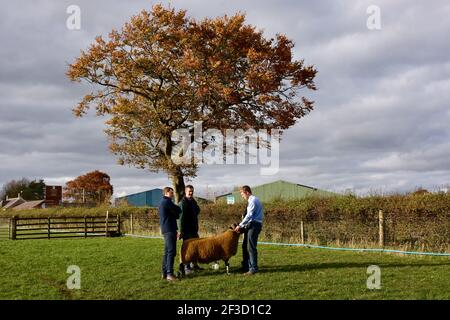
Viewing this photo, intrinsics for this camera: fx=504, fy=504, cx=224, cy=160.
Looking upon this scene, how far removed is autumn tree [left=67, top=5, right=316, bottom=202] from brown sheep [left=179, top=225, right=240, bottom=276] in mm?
14184

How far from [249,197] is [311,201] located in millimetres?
10859

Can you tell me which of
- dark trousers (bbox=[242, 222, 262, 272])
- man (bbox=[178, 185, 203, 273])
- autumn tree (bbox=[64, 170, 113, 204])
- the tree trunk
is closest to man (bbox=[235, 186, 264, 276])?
dark trousers (bbox=[242, 222, 262, 272])

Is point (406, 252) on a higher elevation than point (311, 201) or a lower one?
lower

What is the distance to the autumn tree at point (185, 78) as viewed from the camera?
→ 2616 cm

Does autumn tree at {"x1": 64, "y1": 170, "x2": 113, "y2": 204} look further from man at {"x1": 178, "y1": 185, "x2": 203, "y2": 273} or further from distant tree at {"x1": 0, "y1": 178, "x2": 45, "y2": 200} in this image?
man at {"x1": 178, "y1": 185, "x2": 203, "y2": 273}

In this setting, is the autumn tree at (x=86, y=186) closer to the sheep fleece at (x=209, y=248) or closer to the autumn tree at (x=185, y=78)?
the autumn tree at (x=185, y=78)

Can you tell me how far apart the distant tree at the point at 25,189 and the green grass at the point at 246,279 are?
95.9 meters

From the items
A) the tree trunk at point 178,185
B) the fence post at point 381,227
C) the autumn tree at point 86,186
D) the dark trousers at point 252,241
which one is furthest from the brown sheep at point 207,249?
the autumn tree at point 86,186

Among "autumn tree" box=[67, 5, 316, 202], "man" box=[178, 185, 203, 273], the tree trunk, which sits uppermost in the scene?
"autumn tree" box=[67, 5, 316, 202]

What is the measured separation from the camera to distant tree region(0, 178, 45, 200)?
105562mm

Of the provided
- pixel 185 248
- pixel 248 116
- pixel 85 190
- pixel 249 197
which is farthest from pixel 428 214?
pixel 85 190

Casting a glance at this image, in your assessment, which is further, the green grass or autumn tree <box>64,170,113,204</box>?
autumn tree <box>64,170,113,204</box>
